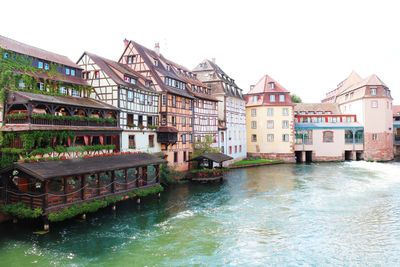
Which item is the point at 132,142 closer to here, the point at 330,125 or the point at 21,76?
the point at 21,76

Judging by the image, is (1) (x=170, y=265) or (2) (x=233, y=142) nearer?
(1) (x=170, y=265)

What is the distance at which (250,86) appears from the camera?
66062 millimetres

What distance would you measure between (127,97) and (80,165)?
421 inches

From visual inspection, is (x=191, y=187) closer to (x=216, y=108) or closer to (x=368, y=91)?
(x=216, y=108)

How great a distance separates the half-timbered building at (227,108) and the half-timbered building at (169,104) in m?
8.24

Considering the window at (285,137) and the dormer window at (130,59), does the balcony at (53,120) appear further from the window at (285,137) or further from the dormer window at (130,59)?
the window at (285,137)

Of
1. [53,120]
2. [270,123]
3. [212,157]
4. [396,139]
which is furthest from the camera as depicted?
[396,139]

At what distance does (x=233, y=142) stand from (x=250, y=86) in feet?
61.7

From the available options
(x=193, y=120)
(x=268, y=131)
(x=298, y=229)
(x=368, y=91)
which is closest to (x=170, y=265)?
(x=298, y=229)

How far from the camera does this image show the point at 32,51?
27.0m

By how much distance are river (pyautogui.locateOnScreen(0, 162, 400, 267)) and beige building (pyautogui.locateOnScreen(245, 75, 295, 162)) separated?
25.8 m

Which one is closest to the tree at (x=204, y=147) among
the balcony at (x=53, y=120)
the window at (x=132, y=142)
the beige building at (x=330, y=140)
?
the window at (x=132, y=142)

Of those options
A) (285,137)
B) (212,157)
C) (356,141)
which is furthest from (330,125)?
(212,157)

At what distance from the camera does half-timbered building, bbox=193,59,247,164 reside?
48.5m
